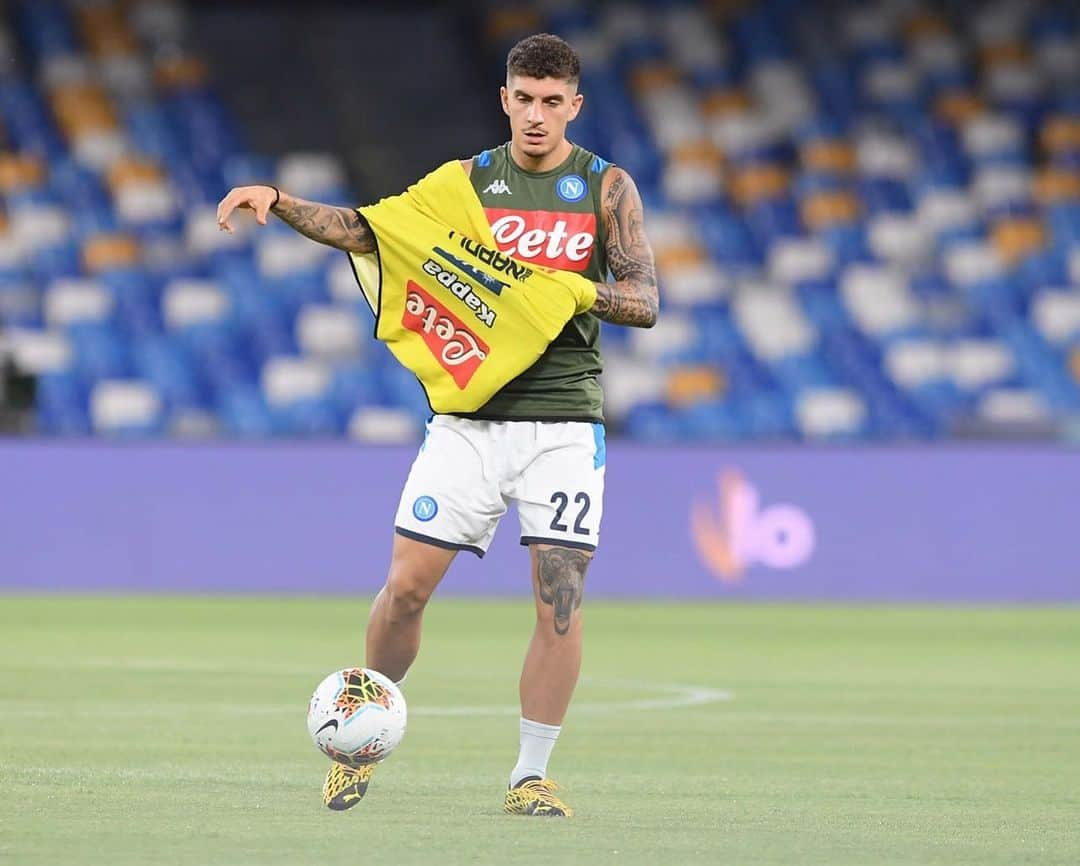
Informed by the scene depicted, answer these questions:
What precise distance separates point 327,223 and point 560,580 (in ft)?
3.92

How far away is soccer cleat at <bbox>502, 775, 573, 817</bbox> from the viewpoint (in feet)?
20.5

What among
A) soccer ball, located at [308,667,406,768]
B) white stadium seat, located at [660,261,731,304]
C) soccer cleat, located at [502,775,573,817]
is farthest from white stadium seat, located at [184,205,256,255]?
soccer cleat, located at [502,775,573,817]

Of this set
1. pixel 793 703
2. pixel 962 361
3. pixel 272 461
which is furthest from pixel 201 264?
pixel 793 703

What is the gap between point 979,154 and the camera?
22125mm

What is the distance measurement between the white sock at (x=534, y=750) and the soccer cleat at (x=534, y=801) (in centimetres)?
4

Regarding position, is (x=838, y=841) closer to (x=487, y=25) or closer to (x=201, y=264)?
(x=201, y=264)

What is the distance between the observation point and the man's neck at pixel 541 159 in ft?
21.9

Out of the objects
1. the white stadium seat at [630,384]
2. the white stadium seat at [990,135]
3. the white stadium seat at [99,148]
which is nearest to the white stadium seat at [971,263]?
the white stadium seat at [990,135]

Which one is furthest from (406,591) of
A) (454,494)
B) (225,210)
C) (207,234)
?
(207,234)

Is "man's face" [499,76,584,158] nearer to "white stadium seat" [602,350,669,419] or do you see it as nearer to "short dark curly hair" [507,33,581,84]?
"short dark curly hair" [507,33,581,84]

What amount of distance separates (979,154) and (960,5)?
2.12 meters

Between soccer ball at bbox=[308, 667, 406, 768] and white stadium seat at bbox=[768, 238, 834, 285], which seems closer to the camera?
soccer ball at bbox=[308, 667, 406, 768]

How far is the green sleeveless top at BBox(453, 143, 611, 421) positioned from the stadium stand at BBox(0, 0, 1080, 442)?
11321 mm

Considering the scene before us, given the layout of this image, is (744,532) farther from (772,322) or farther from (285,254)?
(285,254)
